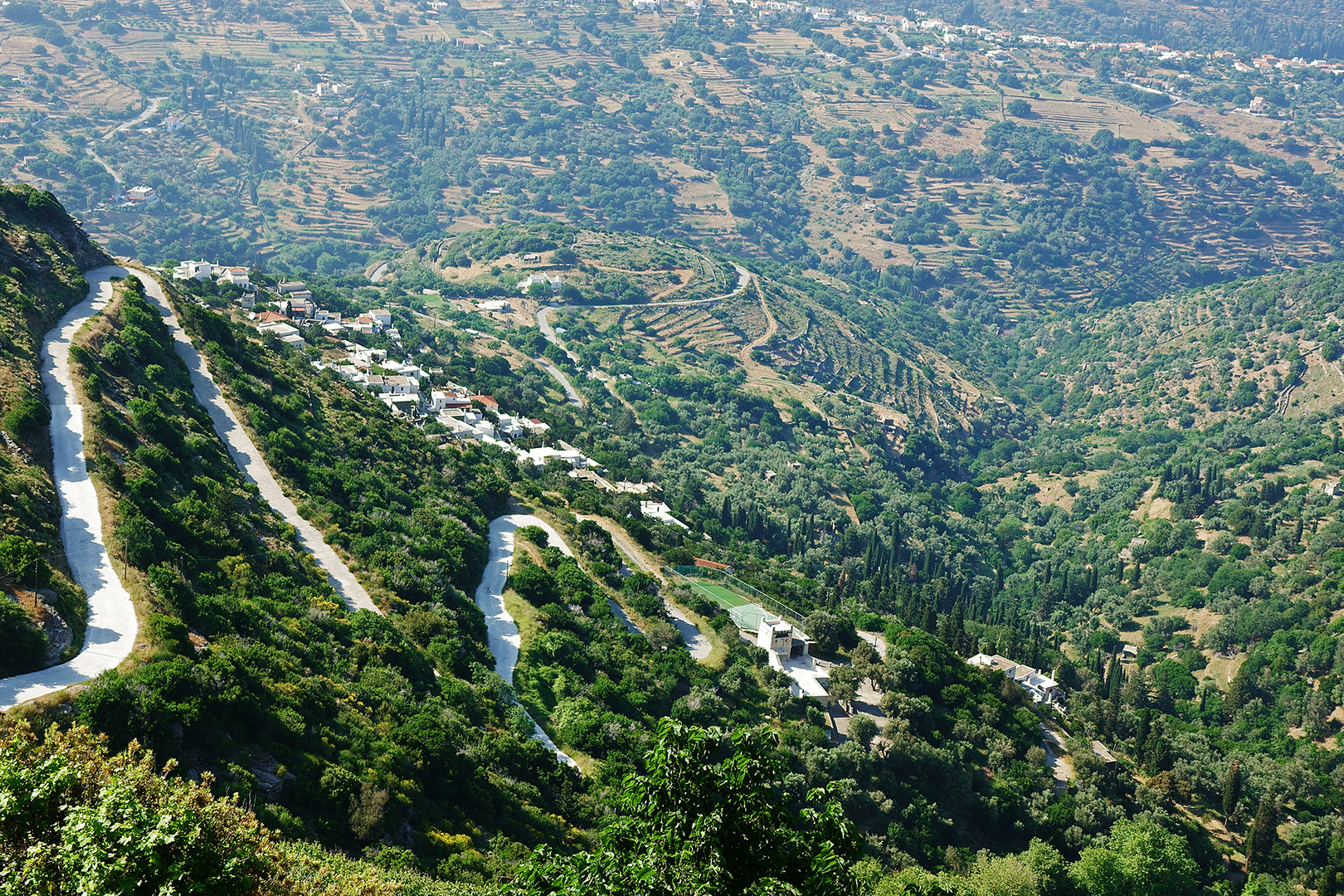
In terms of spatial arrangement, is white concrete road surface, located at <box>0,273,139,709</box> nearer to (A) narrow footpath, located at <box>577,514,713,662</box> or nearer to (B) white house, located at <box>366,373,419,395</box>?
(A) narrow footpath, located at <box>577,514,713,662</box>

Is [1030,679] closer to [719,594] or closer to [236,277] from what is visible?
[719,594]

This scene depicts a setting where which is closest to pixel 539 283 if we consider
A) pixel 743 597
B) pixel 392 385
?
pixel 392 385

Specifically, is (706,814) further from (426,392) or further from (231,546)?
(426,392)

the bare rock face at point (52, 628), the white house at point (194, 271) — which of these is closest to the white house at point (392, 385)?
the white house at point (194, 271)

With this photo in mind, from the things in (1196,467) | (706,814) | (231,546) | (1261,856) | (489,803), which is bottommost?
(1196,467)

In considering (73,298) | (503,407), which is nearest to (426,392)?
(503,407)

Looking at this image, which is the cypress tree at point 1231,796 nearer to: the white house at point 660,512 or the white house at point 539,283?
the white house at point 660,512

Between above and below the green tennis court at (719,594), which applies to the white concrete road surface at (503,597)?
above
